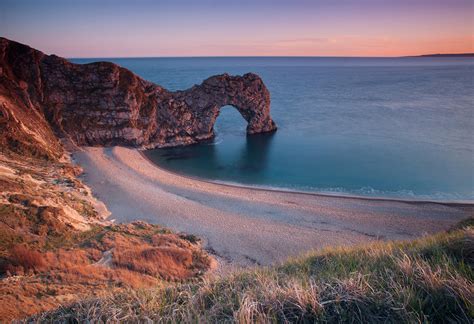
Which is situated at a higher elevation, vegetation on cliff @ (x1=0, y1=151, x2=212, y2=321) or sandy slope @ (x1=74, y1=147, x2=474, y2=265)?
vegetation on cliff @ (x1=0, y1=151, x2=212, y2=321)

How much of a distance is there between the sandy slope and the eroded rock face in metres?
10.1

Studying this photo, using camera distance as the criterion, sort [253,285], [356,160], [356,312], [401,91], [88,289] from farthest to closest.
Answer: [401,91] < [356,160] < [88,289] < [253,285] < [356,312]

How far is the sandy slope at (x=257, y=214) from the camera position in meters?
18.0

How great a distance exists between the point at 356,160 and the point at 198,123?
21.4m

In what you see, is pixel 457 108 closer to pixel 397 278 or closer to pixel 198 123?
pixel 198 123

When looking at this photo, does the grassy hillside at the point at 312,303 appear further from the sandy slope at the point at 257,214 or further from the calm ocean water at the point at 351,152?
the calm ocean water at the point at 351,152

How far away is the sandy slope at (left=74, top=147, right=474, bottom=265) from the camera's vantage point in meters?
18.0

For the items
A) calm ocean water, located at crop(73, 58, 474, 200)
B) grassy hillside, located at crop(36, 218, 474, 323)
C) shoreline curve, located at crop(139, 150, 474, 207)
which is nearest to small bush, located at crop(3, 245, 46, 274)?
grassy hillside, located at crop(36, 218, 474, 323)

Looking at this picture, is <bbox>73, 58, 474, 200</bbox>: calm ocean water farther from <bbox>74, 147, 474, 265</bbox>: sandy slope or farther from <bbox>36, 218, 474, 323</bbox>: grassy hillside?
<bbox>36, 218, 474, 323</bbox>: grassy hillside

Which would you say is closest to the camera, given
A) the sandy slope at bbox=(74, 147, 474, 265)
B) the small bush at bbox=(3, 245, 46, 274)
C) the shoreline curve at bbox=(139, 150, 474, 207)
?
the small bush at bbox=(3, 245, 46, 274)

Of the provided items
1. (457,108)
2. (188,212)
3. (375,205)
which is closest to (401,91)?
(457,108)

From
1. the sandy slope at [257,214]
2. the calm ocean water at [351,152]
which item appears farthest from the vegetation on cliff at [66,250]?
the calm ocean water at [351,152]

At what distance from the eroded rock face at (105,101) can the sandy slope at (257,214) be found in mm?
10116

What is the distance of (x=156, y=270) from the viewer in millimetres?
11844
